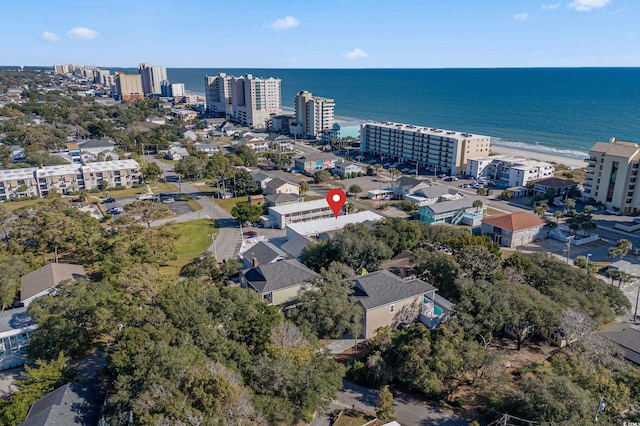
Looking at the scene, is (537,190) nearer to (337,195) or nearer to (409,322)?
(337,195)

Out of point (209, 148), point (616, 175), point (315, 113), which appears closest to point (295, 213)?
point (616, 175)

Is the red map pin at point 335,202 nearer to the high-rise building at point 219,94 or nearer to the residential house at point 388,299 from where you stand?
the residential house at point 388,299

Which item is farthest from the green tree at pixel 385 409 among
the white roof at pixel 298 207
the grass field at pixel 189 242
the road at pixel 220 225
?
the white roof at pixel 298 207

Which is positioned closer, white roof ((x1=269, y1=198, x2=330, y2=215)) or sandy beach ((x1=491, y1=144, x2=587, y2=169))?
white roof ((x1=269, y1=198, x2=330, y2=215))

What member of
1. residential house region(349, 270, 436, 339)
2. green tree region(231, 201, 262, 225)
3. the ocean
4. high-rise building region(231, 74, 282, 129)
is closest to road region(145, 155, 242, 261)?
green tree region(231, 201, 262, 225)

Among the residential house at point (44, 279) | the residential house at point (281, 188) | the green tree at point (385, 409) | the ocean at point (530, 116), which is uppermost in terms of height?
the ocean at point (530, 116)

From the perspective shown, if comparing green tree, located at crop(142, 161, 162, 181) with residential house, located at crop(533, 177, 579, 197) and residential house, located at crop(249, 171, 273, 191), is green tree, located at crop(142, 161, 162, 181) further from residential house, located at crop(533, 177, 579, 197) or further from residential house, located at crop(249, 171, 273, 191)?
residential house, located at crop(533, 177, 579, 197)

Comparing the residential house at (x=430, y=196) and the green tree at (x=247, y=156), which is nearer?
the residential house at (x=430, y=196)
